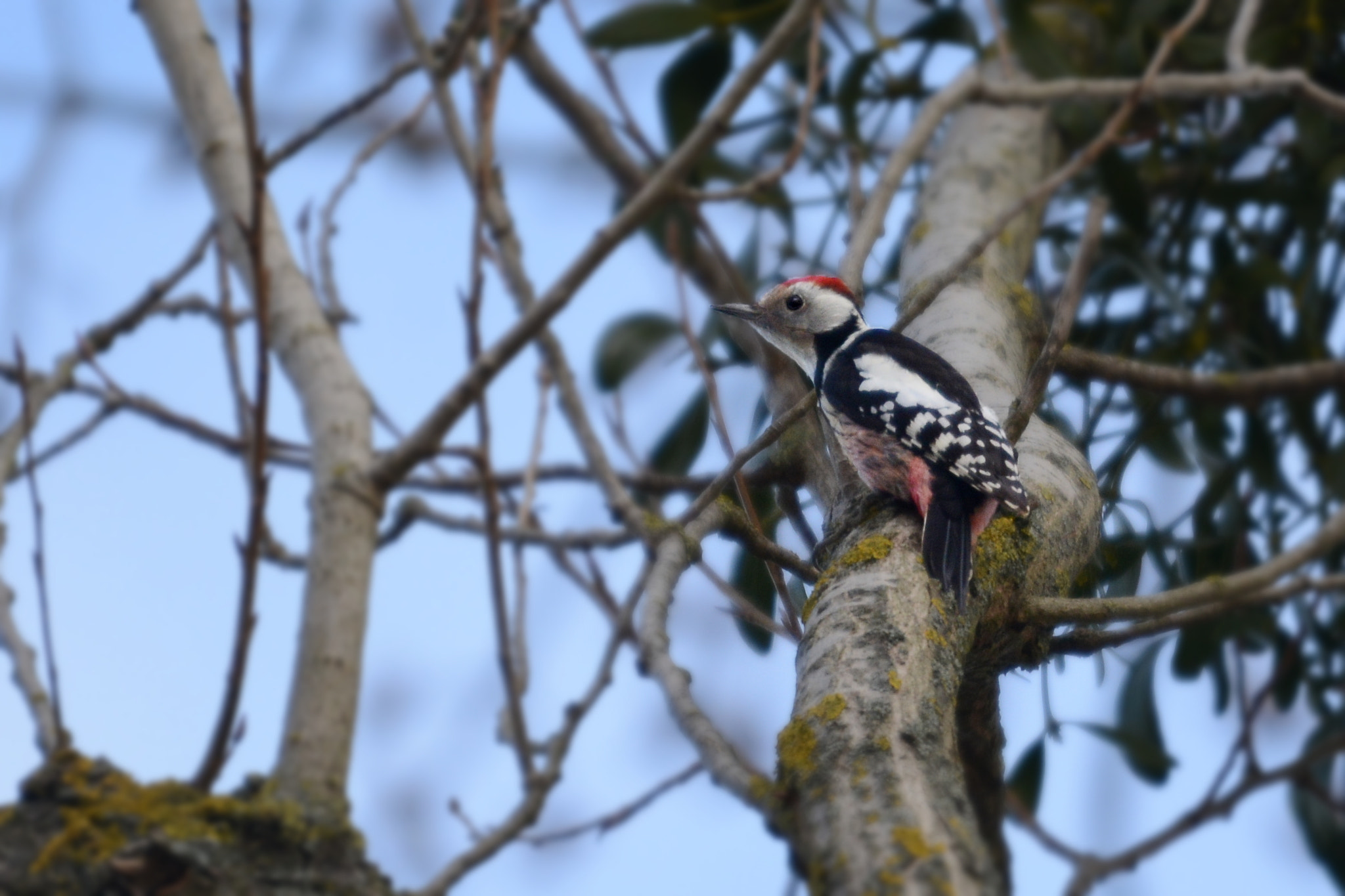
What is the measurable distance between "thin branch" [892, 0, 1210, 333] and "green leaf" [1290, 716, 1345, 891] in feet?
5.87

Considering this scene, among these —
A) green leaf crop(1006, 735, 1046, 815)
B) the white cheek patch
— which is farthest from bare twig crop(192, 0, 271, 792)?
green leaf crop(1006, 735, 1046, 815)

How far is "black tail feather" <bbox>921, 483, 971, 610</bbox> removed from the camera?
149 cm

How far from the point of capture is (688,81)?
3.30 metres

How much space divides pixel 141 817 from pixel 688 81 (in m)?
2.34

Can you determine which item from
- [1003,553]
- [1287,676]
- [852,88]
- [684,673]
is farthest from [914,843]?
[1287,676]

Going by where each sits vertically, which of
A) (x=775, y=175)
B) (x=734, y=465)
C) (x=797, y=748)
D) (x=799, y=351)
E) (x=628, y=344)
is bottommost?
(x=797, y=748)

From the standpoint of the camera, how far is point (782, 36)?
7.12ft

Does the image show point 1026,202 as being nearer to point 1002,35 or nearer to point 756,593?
point 756,593

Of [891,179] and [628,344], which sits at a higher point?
[628,344]

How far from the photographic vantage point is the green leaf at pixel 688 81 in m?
3.29

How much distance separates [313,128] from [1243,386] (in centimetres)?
186

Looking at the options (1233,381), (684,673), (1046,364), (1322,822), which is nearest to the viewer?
(684,673)

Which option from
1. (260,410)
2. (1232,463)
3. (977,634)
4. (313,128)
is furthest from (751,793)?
(1232,463)

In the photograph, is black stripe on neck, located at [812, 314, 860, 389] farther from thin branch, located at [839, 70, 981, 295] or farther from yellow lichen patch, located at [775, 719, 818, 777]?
yellow lichen patch, located at [775, 719, 818, 777]
